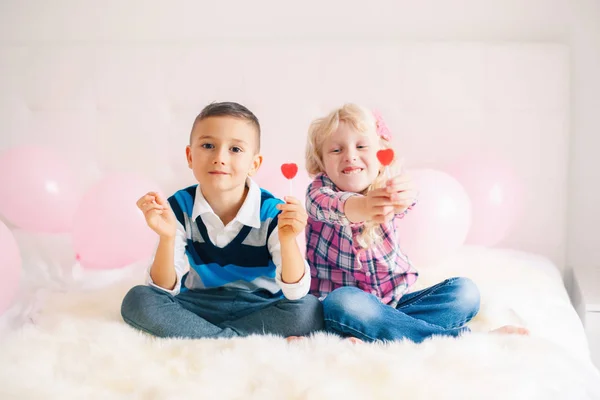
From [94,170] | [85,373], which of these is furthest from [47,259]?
[85,373]

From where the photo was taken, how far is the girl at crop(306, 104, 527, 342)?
4.71 feet

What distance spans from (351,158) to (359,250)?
225 millimetres

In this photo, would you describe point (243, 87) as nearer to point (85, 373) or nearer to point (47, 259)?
point (47, 259)

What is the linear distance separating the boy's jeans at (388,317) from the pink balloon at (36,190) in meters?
1.14

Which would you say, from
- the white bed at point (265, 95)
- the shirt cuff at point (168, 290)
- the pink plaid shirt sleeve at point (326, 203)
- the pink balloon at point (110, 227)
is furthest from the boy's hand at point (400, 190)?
the pink balloon at point (110, 227)

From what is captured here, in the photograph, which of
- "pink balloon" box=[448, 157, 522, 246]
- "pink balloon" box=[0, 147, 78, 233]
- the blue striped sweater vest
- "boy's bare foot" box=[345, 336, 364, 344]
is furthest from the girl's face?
"pink balloon" box=[0, 147, 78, 233]

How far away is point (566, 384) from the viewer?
3.80 feet

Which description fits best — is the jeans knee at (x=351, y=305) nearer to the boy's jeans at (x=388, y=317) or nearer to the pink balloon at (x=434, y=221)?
the boy's jeans at (x=388, y=317)

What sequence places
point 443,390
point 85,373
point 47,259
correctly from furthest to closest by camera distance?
point 47,259
point 85,373
point 443,390

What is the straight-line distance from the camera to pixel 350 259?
1.62m

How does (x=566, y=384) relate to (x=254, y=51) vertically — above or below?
below

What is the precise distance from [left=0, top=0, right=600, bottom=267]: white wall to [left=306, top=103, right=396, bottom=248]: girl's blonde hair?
3.04 ft

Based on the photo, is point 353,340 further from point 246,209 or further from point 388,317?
point 246,209

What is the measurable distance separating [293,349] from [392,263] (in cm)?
45
